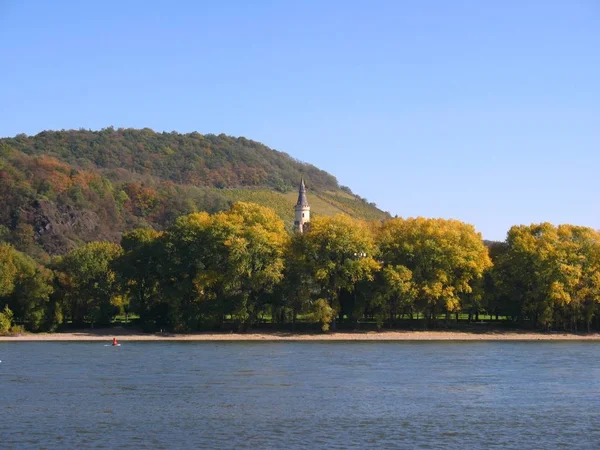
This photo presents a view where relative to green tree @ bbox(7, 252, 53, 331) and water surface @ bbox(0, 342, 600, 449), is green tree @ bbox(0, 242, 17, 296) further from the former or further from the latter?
water surface @ bbox(0, 342, 600, 449)

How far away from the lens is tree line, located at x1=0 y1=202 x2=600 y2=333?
101062 mm

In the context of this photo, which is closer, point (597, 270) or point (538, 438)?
point (538, 438)

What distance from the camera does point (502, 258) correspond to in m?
109

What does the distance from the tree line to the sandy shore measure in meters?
1.85

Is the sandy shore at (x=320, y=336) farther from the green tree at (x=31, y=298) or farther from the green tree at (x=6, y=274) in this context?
the green tree at (x=6, y=274)

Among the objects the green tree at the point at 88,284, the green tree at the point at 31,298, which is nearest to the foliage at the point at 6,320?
the green tree at the point at 31,298

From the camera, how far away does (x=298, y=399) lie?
50906 millimetres

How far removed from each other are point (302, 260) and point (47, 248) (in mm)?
75331

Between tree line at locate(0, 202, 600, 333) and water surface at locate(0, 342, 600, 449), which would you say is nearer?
water surface at locate(0, 342, 600, 449)

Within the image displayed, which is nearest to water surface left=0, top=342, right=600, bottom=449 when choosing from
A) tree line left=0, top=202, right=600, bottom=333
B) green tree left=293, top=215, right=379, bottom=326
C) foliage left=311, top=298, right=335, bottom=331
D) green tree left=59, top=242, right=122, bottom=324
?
foliage left=311, top=298, right=335, bottom=331

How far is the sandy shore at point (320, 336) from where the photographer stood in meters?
98.8

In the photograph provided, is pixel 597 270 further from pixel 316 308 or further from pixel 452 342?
pixel 316 308

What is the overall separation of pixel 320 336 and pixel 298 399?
2004 inches

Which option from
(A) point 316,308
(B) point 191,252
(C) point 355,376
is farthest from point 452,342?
(C) point 355,376
